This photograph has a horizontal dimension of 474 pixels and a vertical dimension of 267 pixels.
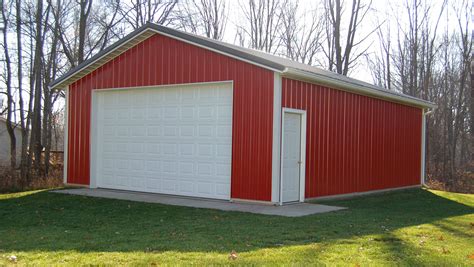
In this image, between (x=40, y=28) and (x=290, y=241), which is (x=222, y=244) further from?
(x=40, y=28)

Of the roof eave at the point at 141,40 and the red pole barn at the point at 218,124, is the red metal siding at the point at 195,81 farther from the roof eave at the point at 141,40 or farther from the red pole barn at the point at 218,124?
the roof eave at the point at 141,40

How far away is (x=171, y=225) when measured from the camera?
8719 mm

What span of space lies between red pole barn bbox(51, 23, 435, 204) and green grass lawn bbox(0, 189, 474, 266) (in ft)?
5.31

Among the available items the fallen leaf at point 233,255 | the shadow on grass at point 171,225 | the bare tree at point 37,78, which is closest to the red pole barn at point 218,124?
the shadow on grass at point 171,225

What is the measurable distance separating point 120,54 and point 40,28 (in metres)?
9.79

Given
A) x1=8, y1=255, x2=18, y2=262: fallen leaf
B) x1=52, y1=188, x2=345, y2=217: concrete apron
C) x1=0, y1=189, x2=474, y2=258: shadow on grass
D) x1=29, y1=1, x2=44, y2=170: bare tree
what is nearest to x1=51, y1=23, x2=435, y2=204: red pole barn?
x1=52, y1=188, x2=345, y2=217: concrete apron

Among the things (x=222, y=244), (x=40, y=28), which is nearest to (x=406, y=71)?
(x=40, y=28)

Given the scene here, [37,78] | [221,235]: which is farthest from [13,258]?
[37,78]

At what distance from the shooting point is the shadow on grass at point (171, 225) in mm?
6945

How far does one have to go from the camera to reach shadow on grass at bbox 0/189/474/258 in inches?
273

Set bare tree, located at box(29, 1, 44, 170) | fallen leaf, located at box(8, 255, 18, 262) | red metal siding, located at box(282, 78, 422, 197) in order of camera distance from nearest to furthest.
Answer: fallen leaf, located at box(8, 255, 18, 262) → red metal siding, located at box(282, 78, 422, 197) → bare tree, located at box(29, 1, 44, 170)

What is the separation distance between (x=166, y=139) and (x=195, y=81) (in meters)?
1.82

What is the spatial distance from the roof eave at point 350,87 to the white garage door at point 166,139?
5.62ft

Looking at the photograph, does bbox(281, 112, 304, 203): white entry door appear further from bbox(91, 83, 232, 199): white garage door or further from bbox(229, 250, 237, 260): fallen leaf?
bbox(229, 250, 237, 260): fallen leaf
